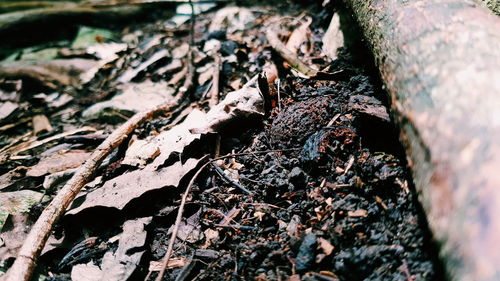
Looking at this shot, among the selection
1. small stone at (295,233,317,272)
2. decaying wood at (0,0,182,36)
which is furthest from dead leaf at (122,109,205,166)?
decaying wood at (0,0,182,36)

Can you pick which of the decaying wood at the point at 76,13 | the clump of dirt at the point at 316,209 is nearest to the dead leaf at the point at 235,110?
the clump of dirt at the point at 316,209

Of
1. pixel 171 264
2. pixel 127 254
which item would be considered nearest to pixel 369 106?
pixel 171 264

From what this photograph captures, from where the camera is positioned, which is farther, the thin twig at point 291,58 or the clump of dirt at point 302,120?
the thin twig at point 291,58

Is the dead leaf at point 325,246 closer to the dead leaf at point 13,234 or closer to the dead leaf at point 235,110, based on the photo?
the dead leaf at point 235,110

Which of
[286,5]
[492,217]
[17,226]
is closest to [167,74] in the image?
[286,5]

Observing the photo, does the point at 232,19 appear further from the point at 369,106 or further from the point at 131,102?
the point at 369,106

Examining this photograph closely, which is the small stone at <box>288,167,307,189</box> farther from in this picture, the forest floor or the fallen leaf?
the fallen leaf
